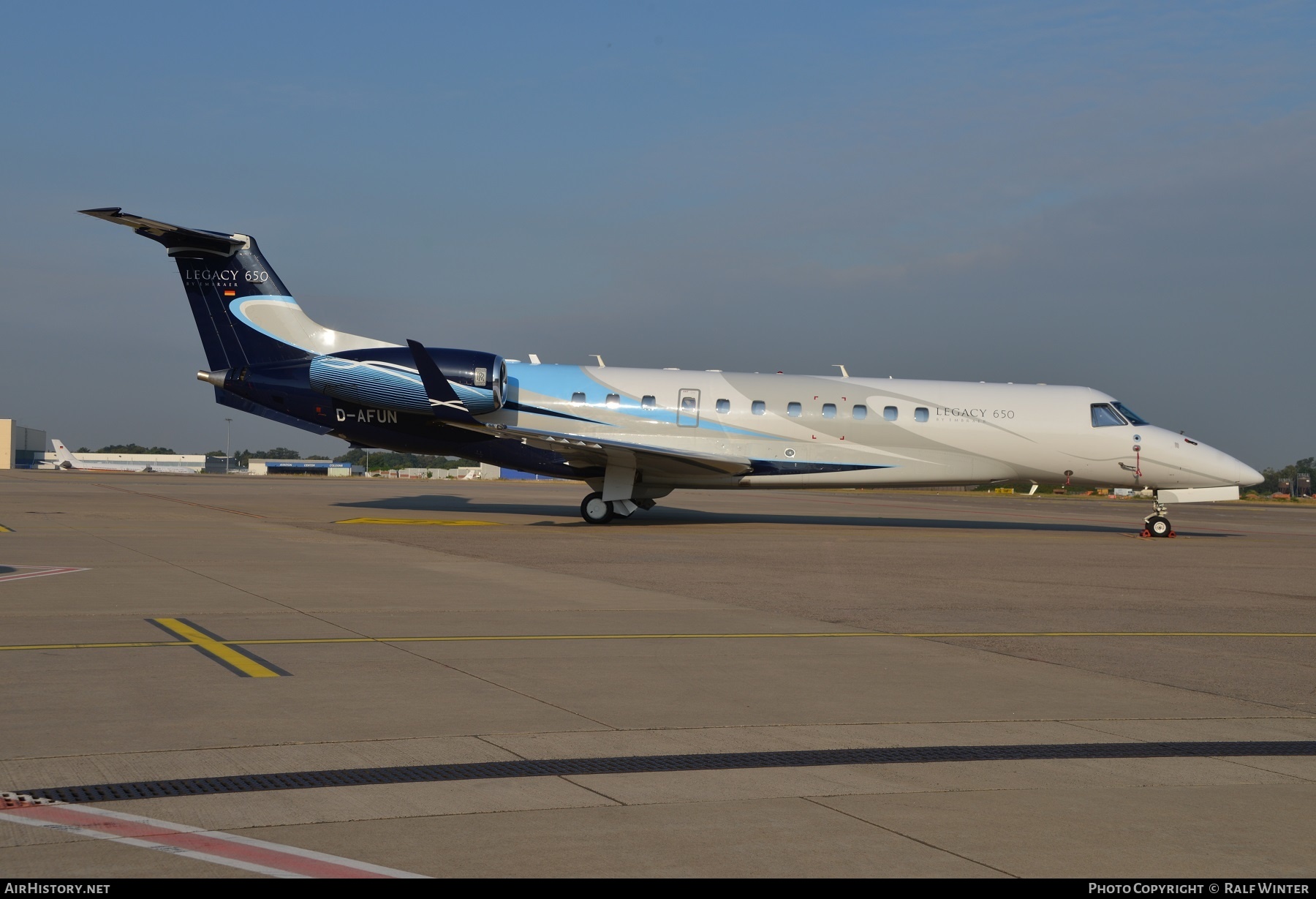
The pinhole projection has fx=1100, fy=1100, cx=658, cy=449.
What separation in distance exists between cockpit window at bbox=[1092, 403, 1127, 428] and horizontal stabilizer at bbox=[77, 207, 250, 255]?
66.4 ft

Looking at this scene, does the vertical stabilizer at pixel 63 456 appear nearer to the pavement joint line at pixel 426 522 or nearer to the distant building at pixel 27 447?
the distant building at pixel 27 447

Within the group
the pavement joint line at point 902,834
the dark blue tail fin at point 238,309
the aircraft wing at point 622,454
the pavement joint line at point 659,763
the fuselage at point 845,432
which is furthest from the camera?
the dark blue tail fin at point 238,309

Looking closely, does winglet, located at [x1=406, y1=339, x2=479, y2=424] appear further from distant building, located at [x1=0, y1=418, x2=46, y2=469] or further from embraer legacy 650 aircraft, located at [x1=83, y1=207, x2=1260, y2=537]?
distant building, located at [x1=0, y1=418, x2=46, y2=469]

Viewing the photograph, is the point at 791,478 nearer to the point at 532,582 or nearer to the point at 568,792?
the point at 532,582

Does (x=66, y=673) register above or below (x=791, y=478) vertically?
below

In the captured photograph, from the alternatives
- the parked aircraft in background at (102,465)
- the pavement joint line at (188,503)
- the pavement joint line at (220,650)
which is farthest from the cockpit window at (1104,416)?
the parked aircraft in background at (102,465)

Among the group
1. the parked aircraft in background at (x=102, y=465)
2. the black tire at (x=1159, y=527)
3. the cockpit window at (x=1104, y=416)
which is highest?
the cockpit window at (x=1104, y=416)

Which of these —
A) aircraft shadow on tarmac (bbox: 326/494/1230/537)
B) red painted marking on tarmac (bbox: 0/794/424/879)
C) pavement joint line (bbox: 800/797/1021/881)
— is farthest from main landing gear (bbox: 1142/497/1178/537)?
red painted marking on tarmac (bbox: 0/794/424/879)

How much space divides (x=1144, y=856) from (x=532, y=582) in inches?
393

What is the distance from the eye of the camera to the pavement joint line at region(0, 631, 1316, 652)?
872cm

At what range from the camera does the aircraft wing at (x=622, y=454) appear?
23094 millimetres

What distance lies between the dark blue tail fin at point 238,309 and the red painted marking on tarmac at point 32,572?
1259 cm
